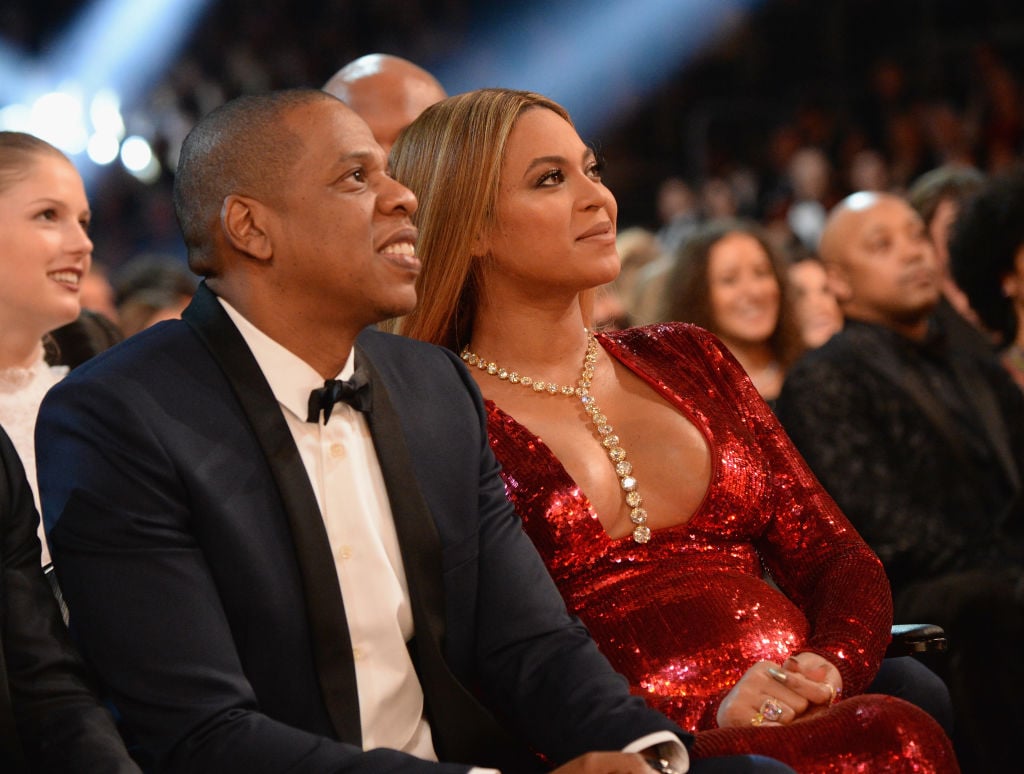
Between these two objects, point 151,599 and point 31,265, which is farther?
point 31,265

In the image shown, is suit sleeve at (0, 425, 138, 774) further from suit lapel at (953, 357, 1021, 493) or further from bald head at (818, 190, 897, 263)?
bald head at (818, 190, 897, 263)

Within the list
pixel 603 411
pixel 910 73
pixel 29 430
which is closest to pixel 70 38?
pixel 910 73

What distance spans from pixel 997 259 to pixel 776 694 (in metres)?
2.53

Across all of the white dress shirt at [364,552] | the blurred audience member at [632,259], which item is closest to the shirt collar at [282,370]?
the white dress shirt at [364,552]

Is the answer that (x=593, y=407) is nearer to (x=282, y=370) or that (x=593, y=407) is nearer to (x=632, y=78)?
(x=282, y=370)

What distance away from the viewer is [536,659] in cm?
199

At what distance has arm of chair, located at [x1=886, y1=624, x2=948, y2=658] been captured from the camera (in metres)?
2.39

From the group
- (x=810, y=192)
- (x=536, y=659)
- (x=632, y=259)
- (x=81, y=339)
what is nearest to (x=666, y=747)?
(x=536, y=659)

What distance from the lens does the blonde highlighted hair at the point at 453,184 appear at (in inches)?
99.1

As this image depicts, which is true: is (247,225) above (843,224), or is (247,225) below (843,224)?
below

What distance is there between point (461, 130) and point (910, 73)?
7.10m

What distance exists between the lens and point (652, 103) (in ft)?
34.2

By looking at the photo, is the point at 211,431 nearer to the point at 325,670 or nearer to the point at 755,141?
the point at 325,670

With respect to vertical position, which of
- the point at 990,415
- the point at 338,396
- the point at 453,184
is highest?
the point at 453,184
